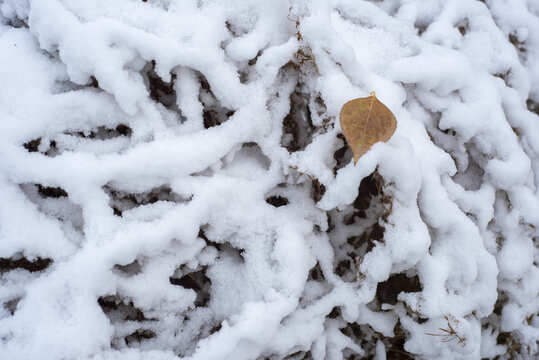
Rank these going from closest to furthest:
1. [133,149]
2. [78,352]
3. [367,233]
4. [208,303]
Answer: [78,352] → [133,149] → [208,303] → [367,233]

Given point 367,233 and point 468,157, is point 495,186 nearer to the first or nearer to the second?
point 468,157

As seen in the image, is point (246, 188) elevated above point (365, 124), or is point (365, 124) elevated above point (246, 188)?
point (365, 124)

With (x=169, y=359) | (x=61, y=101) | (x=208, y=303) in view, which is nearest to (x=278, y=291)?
(x=208, y=303)

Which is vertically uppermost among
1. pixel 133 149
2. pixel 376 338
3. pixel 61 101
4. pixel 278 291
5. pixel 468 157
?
pixel 61 101

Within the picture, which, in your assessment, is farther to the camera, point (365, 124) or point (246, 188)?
point (246, 188)
